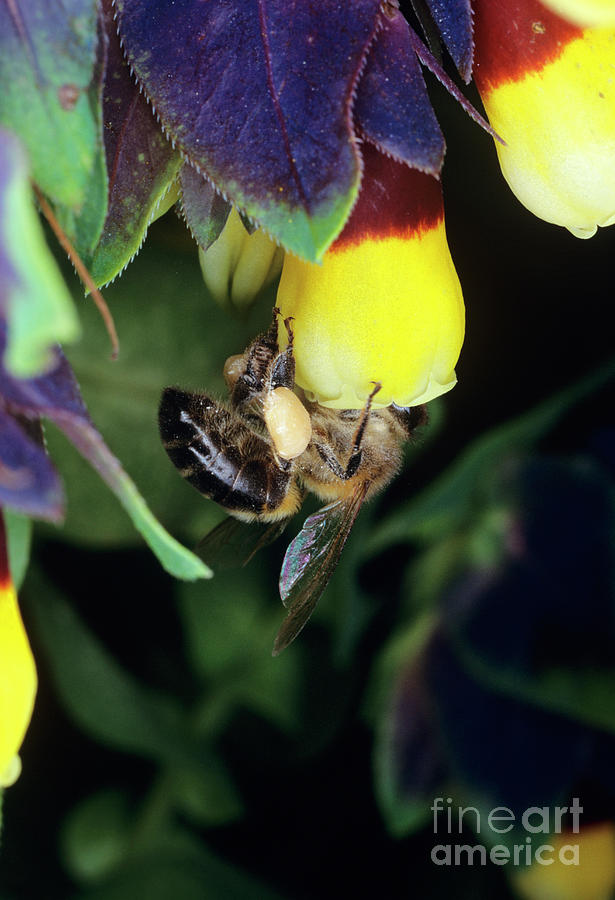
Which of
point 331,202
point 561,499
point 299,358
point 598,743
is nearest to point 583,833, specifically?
point 598,743

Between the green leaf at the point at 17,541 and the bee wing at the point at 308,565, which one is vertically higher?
the green leaf at the point at 17,541

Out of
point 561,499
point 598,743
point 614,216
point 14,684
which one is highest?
point 614,216

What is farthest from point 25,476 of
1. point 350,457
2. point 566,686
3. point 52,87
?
point 566,686

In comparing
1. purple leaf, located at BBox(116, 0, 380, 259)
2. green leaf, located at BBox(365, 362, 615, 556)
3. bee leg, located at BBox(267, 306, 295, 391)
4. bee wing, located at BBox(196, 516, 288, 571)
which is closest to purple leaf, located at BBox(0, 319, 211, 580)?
purple leaf, located at BBox(116, 0, 380, 259)

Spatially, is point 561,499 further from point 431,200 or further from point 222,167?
point 222,167

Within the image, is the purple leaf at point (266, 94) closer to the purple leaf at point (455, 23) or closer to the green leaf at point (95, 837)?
the purple leaf at point (455, 23)

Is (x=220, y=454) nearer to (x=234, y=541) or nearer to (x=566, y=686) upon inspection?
(x=234, y=541)

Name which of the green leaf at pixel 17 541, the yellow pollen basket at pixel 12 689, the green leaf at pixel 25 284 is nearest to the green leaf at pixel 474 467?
the green leaf at pixel 17 541
